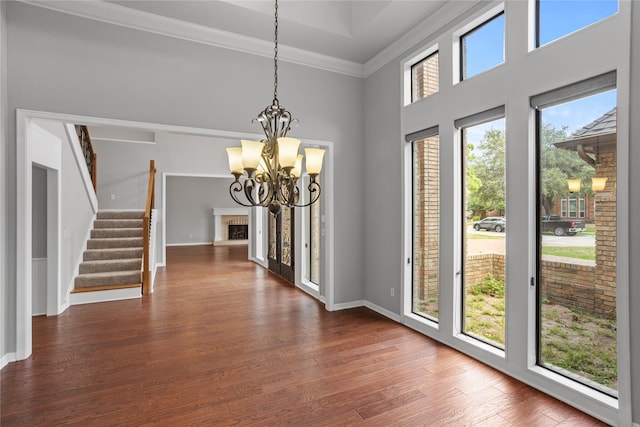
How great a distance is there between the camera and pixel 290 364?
3020 millimetres

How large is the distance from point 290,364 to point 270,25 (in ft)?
11.8

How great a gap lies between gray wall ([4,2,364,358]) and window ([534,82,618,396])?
2491mm

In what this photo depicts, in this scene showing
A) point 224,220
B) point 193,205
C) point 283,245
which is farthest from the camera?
point 224,220

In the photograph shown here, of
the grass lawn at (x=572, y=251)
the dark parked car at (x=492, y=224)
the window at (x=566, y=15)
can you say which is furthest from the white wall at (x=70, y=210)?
the grass lawn at (x=572, y=251)

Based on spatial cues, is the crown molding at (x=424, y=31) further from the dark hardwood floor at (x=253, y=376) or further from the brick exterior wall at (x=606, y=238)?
the dark hardwood floor at (x=253, y=376)

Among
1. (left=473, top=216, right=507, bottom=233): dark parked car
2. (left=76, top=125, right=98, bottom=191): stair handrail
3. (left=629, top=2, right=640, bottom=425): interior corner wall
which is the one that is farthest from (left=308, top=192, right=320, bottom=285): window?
(left=76, top=125, right=98, bottom=191): stair handrail

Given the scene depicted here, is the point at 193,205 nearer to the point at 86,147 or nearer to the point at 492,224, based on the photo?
the point at 86,147

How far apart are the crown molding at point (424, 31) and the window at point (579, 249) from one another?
1.34m

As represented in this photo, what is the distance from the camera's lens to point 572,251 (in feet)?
8.14

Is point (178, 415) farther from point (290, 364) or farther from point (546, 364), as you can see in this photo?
point (546, 364)

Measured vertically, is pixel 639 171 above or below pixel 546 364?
above

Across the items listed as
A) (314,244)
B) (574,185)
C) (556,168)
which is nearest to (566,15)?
(556,168)

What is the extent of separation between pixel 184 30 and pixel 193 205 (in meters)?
9.95

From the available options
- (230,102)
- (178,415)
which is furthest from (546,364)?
(230,102)
